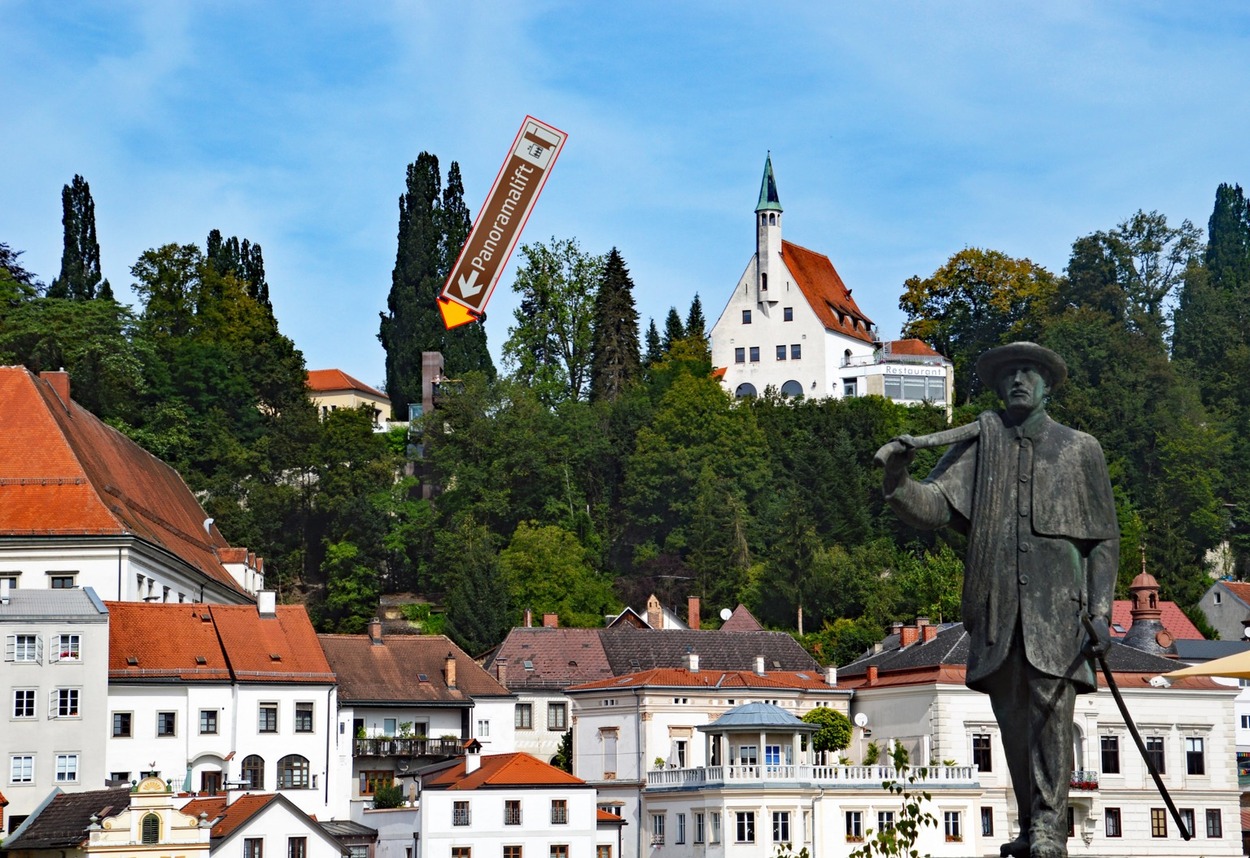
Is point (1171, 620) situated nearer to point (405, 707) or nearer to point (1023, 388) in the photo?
point (405, 707)

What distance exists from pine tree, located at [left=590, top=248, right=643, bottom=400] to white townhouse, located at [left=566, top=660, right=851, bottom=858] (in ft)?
146

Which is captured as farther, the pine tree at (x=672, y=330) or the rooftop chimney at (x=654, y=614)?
the pine tree at (x=672, y=330)

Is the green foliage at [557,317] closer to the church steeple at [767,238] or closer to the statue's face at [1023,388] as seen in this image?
the church steeple at [767,238]

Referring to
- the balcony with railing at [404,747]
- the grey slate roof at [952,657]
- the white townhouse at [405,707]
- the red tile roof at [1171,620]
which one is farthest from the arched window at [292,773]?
the red tile roof at [1171,620]

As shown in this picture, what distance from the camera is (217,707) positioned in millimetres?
65500

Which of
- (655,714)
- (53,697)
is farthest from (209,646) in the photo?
(655,714)

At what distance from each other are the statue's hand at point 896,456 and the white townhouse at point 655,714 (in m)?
Result: 62.1

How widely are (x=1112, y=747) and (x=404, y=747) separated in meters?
25.0

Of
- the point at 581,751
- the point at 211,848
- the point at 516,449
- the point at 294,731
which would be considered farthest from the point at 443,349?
the point at 211,848

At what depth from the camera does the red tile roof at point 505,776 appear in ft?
220

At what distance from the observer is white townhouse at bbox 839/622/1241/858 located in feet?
231

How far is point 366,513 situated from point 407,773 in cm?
3125

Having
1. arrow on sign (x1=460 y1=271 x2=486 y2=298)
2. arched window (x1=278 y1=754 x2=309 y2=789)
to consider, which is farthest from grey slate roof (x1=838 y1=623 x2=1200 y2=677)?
arched window (x1=278 y1=754 x2=309 y2=789)

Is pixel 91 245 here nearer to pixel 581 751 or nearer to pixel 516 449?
pixel 516 449
